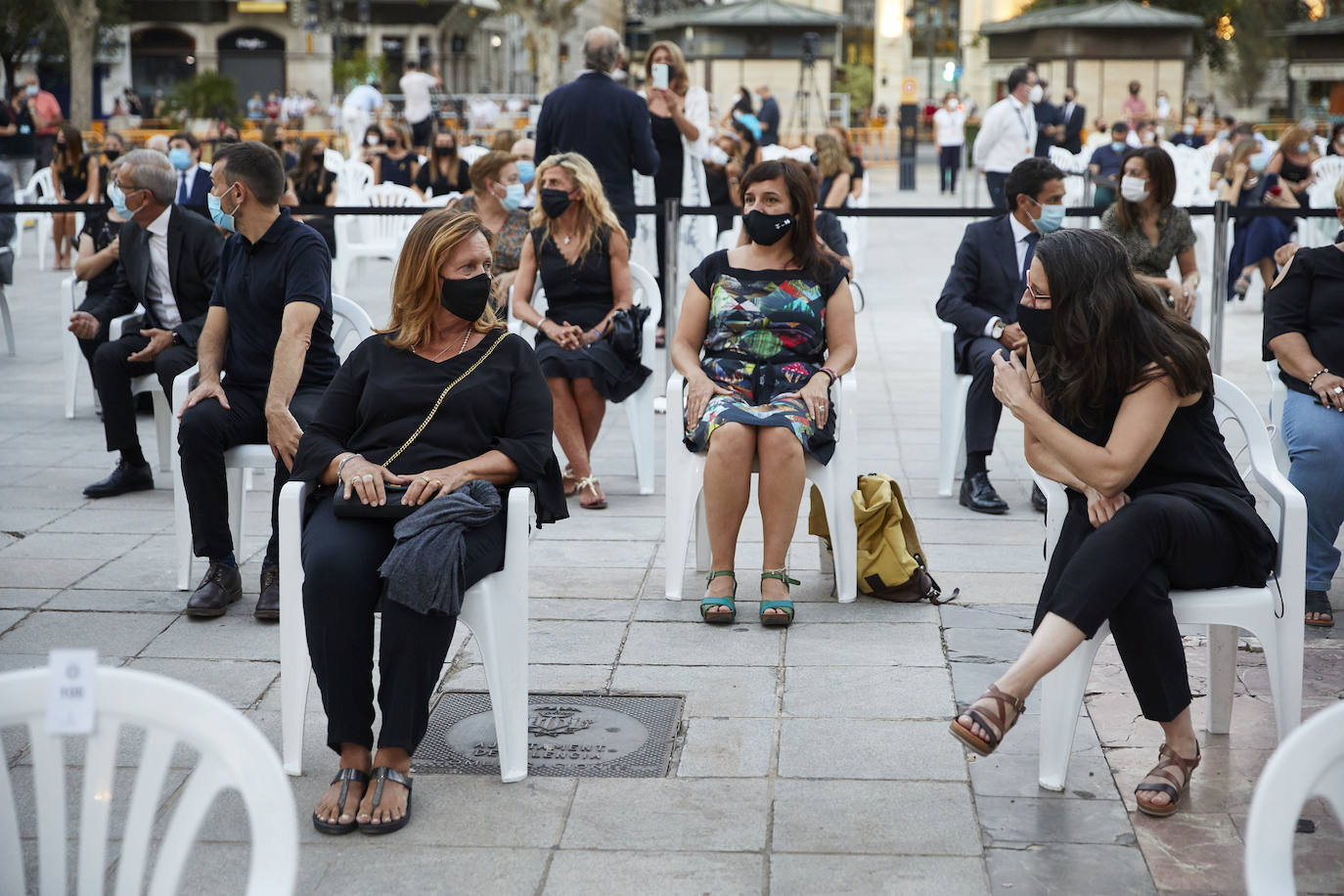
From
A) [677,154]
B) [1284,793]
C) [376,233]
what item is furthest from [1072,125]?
[1284,793]

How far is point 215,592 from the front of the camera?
491 centimetres

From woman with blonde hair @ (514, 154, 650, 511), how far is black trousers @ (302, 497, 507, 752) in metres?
2.87

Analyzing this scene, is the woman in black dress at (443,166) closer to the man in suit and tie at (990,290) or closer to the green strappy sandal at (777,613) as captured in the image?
the man in suit and tie at (990,290)

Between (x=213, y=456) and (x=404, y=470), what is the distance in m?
1.44

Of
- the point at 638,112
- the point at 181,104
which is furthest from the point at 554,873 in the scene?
the point at 181,104

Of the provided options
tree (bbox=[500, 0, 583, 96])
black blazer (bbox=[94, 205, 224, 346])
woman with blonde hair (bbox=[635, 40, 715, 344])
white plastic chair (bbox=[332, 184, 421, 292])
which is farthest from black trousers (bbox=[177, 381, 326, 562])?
tree (bbox=[500, 0, 583, 96])

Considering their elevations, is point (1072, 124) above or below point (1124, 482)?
above

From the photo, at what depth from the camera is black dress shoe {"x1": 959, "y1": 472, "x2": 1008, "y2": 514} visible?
6.25m

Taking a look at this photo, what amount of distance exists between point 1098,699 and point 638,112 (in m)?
5.35

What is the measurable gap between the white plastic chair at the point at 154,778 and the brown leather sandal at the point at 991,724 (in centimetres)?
174

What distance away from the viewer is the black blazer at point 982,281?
6.25m

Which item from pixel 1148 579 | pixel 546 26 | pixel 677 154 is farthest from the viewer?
pixel 546 26

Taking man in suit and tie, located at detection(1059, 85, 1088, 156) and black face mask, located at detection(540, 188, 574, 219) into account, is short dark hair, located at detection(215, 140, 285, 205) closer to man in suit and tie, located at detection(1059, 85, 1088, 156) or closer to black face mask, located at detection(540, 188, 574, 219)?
black face mask, located at detection(540, 188, 574, 219)

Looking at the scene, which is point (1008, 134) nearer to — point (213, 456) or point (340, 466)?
point (213, 456)
